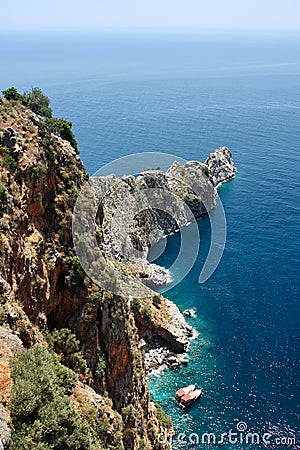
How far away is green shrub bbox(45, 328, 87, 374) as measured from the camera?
1123 inches

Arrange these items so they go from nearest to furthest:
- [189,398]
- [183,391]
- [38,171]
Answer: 1. [38,171]
2. [189,398]
3. [183,391]

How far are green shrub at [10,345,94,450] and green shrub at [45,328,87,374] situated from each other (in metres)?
7.81

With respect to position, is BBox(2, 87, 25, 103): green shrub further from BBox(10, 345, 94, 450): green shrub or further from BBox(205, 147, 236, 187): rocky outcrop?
BBox(205, 147, 236, 187): rocky outcrop

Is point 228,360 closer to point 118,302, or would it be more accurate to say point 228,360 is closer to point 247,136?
point 118,302

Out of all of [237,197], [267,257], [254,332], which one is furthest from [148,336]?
[237,197]

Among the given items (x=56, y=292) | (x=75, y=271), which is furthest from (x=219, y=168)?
(x=56, y=292)

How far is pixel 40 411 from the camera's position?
18.0m

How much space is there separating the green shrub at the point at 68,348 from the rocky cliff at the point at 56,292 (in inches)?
26.3

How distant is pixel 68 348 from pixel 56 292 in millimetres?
4581

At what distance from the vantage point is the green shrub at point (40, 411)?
16.8 metres

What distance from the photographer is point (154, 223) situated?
93.4 meters

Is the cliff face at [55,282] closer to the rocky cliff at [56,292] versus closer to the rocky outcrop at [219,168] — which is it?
the rocky cliff at [56,292]

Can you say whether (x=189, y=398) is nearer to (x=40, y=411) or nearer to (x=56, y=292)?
(x=56, y=292)

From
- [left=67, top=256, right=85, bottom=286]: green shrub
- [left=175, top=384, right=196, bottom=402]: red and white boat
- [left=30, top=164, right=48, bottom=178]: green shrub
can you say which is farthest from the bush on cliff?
[left=175, top=384, right=196, bottom=402]: red and white boat
